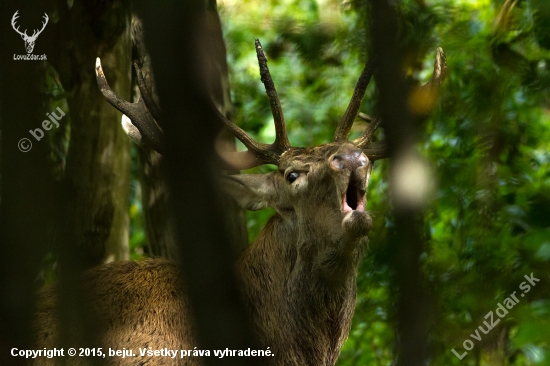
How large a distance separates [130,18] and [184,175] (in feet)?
16.2

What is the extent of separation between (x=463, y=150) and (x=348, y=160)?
2.53 ft

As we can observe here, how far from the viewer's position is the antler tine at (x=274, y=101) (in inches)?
177

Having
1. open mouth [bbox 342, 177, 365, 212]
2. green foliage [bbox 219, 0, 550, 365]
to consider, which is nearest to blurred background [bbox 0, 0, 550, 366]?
green foliage [bbox 219, 0, 550, 365]

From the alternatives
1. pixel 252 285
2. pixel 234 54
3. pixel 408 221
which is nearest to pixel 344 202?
pixel 252 285

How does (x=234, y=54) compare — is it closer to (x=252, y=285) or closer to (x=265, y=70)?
(x=265, y=70)

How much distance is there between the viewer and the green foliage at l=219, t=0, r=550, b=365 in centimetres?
251

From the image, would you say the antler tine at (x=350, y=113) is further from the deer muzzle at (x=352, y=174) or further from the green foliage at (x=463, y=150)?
the deer muzzle at (x=352, y=174)

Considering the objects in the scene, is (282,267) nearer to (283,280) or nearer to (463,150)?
(283,280)

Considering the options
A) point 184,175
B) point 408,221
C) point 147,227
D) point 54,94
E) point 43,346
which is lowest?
point 408,221

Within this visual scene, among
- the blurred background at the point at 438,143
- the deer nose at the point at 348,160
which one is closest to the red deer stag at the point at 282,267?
the deer nose at the point at 348,160

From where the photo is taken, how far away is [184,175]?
4.59 feet

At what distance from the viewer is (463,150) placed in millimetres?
3570

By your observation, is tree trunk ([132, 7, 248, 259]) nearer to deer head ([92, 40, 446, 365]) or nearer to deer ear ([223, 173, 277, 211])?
deer ear ([223, 173, 277, 211])

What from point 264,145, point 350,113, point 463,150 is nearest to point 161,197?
point 264,145
